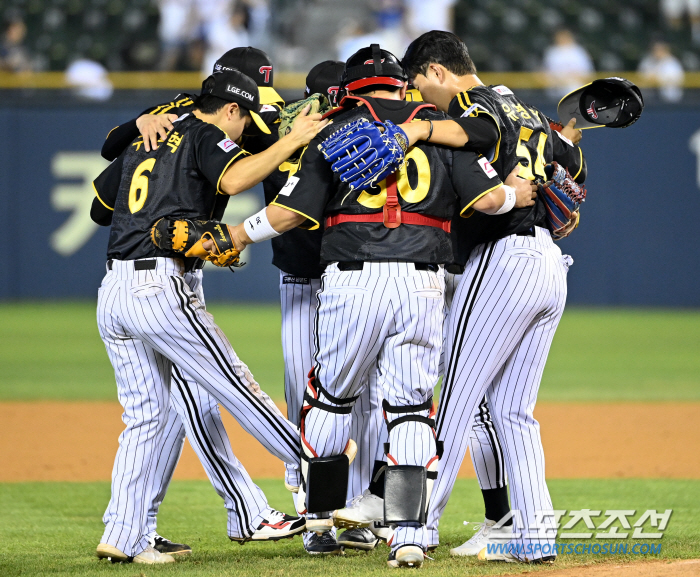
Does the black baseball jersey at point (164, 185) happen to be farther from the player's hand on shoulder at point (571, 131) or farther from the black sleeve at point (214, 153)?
the player's hand on shoulder at point (571, 131)

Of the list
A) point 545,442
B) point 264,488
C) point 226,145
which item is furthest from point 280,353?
point 226,145

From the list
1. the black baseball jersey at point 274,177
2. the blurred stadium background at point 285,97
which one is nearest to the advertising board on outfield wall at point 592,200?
the blurred stadium background at point 285,97

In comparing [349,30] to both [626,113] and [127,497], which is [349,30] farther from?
[127,497]

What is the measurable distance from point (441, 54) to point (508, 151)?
48 cm

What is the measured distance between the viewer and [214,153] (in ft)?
11.6

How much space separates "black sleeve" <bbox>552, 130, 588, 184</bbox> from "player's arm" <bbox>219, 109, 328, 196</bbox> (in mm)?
996

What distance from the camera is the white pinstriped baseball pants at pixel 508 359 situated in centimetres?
354

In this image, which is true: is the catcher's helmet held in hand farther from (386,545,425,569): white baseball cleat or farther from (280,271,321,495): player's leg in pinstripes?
(386,545,425,569): white baseball cleat

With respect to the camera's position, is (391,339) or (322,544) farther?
(322,544)

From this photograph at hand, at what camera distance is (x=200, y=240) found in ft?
11.4

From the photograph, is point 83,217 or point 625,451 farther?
point 83,217

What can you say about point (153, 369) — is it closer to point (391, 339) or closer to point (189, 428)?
point (189, 428)

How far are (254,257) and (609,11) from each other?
7.24m

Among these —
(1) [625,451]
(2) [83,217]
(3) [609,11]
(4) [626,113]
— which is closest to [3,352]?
(2) [83,217]
